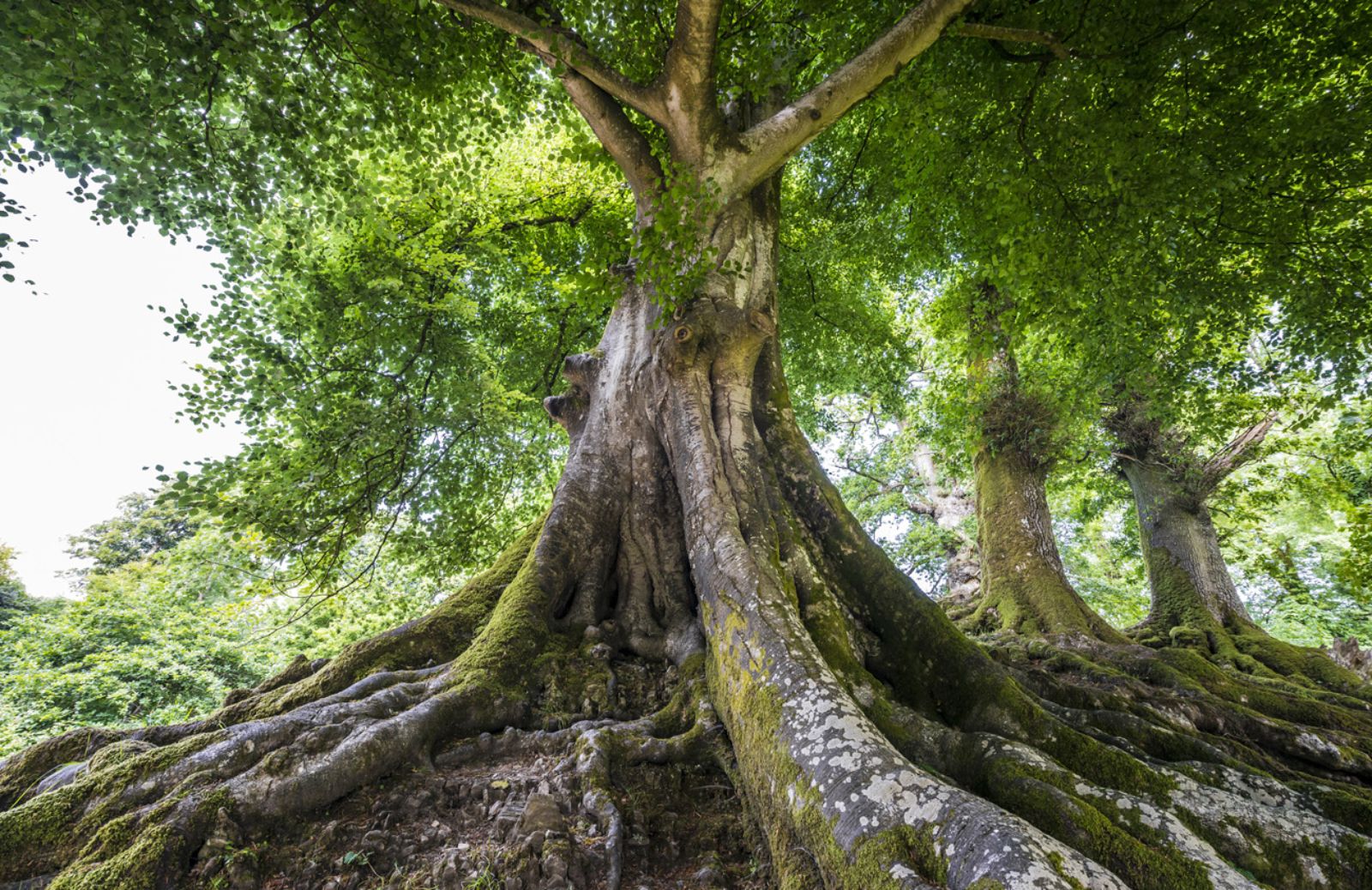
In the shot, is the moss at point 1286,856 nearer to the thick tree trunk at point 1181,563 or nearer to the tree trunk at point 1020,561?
the tree trunk at point 1020,561

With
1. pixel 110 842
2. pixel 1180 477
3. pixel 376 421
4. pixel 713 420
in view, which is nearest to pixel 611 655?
pixel 713 420

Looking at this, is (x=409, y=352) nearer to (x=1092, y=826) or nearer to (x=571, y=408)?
(x=571, y=408)

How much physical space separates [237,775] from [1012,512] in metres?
8.93

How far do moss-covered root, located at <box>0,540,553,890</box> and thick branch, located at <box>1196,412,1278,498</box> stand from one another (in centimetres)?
1062

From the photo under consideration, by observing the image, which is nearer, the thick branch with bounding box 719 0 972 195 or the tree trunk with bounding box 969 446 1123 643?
the thick branch with bounding box 719 0 972 195

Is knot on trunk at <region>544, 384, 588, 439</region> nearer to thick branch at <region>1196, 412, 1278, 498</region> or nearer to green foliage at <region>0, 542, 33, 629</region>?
thick branch at <region>1196, 412, 1278, 498</region>

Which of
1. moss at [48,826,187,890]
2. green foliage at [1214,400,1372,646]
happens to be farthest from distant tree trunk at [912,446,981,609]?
moss at [48,826,187,890]

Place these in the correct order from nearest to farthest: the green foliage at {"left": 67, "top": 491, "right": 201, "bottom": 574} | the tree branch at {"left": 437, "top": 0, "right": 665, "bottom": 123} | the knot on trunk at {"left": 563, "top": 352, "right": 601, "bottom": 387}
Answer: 1. the tree branch at {"left": 437, "top": 0, "right": 665, "bottom": 123}
2. the knot on trunk at {"left": 563, "top": 352, "right": 601, "bottom": 387}
3. the green foliage at {"left": 67, "top": 491, "right": 201, "bottom": 574}

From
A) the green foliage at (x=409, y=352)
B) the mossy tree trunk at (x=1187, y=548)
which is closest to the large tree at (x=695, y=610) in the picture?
the green foliage at (x=409, y=352)

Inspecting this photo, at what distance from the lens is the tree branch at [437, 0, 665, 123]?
167 inches

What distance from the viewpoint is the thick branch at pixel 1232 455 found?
8133mm

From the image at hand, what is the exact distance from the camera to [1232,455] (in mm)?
8398

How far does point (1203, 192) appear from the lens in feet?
17.9

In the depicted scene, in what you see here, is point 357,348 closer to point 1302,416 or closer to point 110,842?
point 110,842
